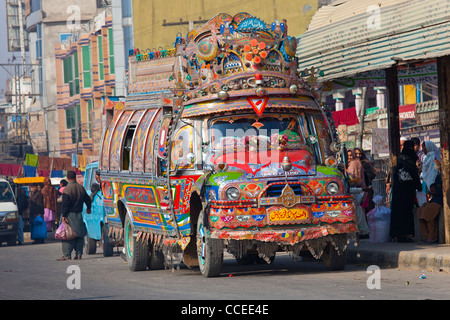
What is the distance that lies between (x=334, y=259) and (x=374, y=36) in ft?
12.4

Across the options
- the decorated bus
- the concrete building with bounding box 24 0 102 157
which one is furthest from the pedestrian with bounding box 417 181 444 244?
the concrete building with bounding box 24 0 102 157

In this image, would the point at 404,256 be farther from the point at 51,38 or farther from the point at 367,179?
the point at 51,38

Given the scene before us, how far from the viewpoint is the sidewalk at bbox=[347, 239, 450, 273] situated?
1338 cm

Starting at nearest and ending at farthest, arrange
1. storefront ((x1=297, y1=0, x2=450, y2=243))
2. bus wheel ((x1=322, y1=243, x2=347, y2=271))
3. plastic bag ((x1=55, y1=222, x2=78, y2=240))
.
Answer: bus wheel ((x1=322, y1=243, x2=347, y2=271)) → storefront ((x1=297, y1=0, x2=450, y2=243)) → plastic bag ((x1=55, y1=222, x2=78, y2=240))

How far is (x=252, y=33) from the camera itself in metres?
14.3

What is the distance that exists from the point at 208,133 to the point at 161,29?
123 feet

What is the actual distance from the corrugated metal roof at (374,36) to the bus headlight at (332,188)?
94.4 inches

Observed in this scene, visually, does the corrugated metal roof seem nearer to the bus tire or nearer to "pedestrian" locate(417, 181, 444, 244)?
"pedestrian" locate(417, 181, 444, 244)

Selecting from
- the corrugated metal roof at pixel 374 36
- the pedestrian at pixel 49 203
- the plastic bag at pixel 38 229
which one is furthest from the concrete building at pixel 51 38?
the corrugated metal roof at pixel 374 36

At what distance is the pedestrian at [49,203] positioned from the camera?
3123 cm

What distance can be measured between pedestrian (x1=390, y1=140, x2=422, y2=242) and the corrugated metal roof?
5.87 ft

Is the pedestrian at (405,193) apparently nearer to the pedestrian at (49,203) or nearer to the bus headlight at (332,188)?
the bus headlight at (332,188)
